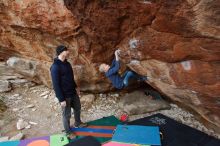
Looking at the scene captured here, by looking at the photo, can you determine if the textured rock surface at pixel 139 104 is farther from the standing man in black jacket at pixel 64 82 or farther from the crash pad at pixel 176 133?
the standing man in black jacket at pixel 64 82

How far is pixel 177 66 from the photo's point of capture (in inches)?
189

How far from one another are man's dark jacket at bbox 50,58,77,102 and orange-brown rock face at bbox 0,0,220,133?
3.59ft

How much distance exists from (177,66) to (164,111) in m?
1.87

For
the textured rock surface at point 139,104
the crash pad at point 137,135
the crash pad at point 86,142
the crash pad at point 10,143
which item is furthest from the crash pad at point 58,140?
the textured rock surface at point 139,104

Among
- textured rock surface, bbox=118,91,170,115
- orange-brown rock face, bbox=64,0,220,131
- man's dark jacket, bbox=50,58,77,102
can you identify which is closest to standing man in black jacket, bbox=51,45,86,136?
man's dark jacket, bbox=50,58,77,102

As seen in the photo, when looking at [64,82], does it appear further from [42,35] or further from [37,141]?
[42,35]

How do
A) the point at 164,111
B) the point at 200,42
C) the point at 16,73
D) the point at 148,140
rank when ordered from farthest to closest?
the point at 16,73, the point at 164,111, the point at 148,140, the point at 200,42

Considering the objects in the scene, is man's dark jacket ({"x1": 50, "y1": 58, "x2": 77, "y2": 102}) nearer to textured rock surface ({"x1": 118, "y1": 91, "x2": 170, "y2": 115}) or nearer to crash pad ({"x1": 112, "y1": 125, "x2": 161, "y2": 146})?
crash pad ({"x1": 112, "y1": 125, "x2": 161, "y2": 146})

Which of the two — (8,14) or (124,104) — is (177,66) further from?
(8,14)

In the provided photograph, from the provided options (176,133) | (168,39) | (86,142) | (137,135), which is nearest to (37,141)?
(86,142)

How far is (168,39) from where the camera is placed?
4.54 metres

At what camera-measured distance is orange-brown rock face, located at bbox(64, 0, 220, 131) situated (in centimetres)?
402

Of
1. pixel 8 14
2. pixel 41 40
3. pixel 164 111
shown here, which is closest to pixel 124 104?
pixel 164 111

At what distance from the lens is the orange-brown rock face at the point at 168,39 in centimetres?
402
